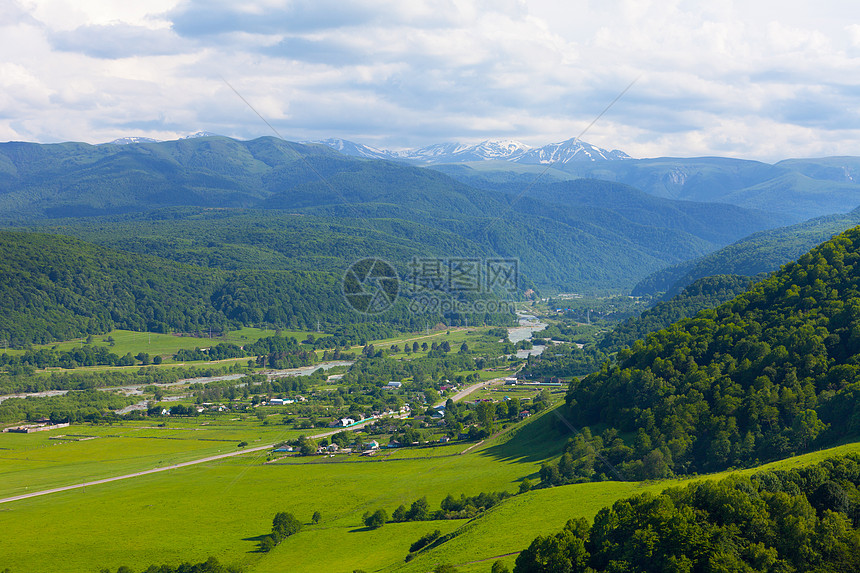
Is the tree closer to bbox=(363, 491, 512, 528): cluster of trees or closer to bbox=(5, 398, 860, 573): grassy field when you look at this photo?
bbox=(363, 491, 512, 528): cluster of trees

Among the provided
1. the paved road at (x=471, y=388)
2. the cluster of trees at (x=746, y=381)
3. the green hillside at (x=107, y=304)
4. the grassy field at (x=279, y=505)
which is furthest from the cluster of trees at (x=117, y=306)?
the cluster of trees at (x=746, y=381)

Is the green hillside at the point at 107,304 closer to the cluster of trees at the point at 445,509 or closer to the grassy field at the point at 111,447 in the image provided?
the grassy field at the point at 111,447

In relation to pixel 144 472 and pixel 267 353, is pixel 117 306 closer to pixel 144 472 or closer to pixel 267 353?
pixel 267 353

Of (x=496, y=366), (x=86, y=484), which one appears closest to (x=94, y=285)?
(x=496, y=366)

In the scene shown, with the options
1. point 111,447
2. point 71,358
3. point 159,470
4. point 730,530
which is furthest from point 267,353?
point 730,530

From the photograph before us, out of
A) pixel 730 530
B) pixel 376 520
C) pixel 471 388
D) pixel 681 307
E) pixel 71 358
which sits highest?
pixel 730 530

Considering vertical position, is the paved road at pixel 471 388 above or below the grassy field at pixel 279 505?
below
